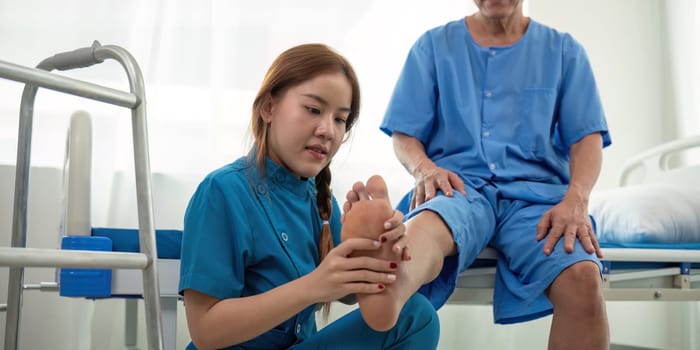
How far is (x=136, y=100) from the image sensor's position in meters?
1.19

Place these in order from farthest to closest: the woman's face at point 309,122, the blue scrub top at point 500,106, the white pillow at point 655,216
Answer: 1. the white pillow at point 655,216
2. the blue scrub top at point 500,106
3. the woman's face at point 309,122

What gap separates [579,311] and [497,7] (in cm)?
68

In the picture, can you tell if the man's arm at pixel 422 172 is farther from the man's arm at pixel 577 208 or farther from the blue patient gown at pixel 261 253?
the blue patient gown at pixel 261 253

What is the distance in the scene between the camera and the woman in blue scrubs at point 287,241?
41.1 inches

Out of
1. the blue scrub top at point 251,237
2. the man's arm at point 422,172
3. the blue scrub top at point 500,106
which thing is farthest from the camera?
the blue scrub top at point 500,106

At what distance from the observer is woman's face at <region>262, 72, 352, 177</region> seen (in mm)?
1208

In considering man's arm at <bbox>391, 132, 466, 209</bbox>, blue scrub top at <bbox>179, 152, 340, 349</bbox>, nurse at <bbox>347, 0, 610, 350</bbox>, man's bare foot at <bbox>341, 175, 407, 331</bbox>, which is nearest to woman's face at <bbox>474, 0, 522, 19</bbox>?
nurse at <bbox>347, 0, 610, 350</bbox>

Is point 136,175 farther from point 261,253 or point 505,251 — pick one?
point 505,251

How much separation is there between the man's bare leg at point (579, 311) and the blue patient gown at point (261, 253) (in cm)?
30

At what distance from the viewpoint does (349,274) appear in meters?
1.01

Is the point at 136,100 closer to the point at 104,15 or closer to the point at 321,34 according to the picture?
the point at 104,15

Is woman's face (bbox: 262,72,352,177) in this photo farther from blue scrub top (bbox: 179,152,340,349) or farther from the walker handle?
the walker handle

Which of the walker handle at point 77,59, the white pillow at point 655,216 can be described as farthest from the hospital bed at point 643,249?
the walker handle at point 77,59

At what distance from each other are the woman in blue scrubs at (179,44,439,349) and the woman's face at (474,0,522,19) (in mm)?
489
